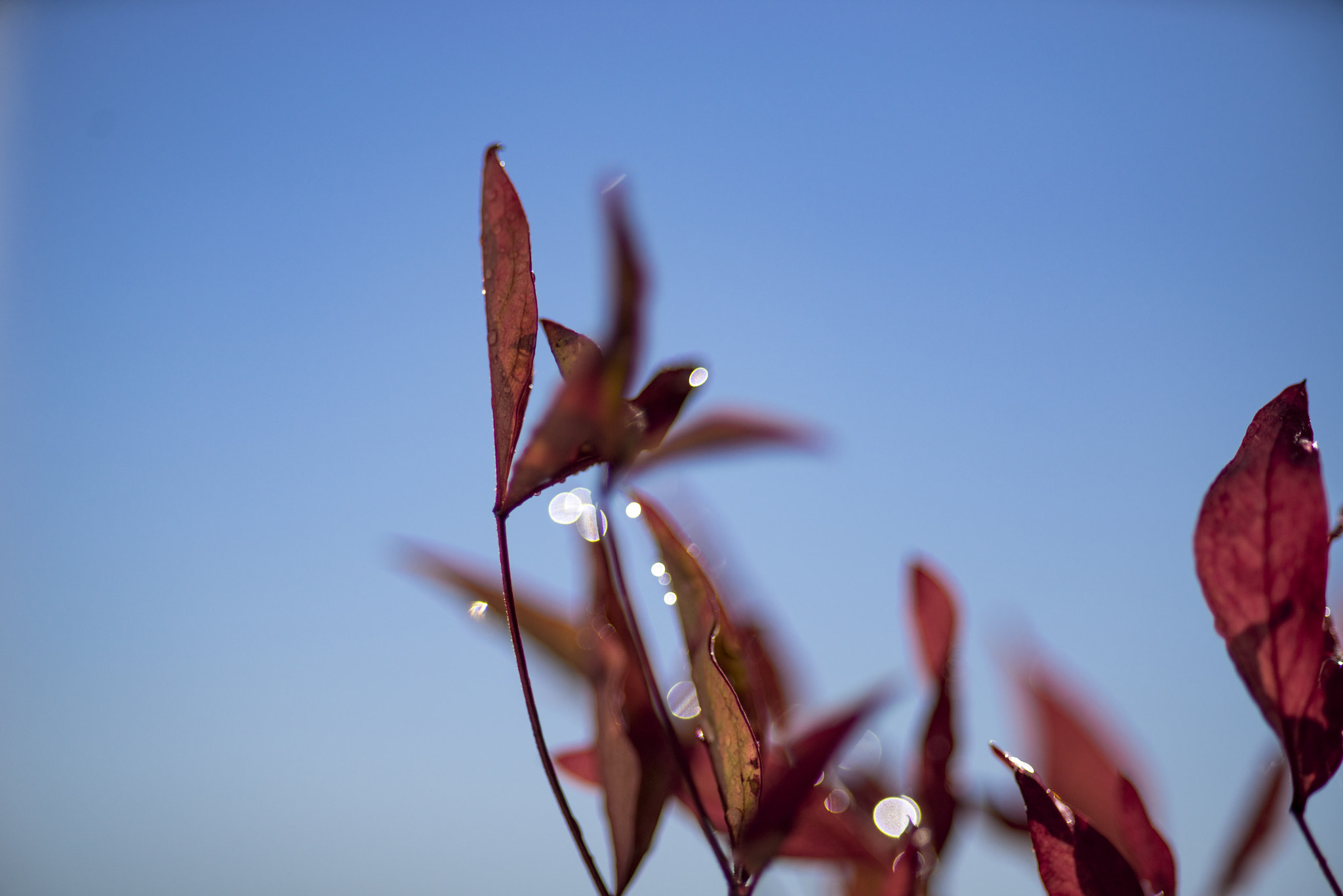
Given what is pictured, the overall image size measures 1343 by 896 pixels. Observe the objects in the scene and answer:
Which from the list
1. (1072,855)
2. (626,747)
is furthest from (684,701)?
(1072,855)

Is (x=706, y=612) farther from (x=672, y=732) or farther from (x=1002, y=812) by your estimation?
(x=1002, y=812)

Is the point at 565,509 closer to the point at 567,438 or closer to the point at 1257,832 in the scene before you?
the point at 567,438

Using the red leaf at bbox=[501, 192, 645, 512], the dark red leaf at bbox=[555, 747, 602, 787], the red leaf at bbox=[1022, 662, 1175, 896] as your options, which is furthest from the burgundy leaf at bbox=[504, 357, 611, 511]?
the red leaf at bbox=[1022, 662, 1175, 896]

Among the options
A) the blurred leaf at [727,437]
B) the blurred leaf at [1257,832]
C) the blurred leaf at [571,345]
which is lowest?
the blurred leaf at [1257,832]

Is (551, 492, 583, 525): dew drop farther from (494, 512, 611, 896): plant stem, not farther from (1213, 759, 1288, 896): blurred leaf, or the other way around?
(1213, 759, 1288, 896): blurred leaf

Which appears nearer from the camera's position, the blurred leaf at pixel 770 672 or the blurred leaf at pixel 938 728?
the blurred leaf at pixel 938 728

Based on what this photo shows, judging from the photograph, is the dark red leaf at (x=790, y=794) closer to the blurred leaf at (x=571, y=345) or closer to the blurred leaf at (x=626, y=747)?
the blurred leaf at (x=626, y=747)

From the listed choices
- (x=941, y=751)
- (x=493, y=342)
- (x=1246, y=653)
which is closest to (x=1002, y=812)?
(x=941, y=751)

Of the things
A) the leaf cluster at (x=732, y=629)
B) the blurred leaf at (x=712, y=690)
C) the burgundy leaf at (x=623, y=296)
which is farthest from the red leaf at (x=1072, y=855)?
the burgundy leaf at (x=623, y=296)
